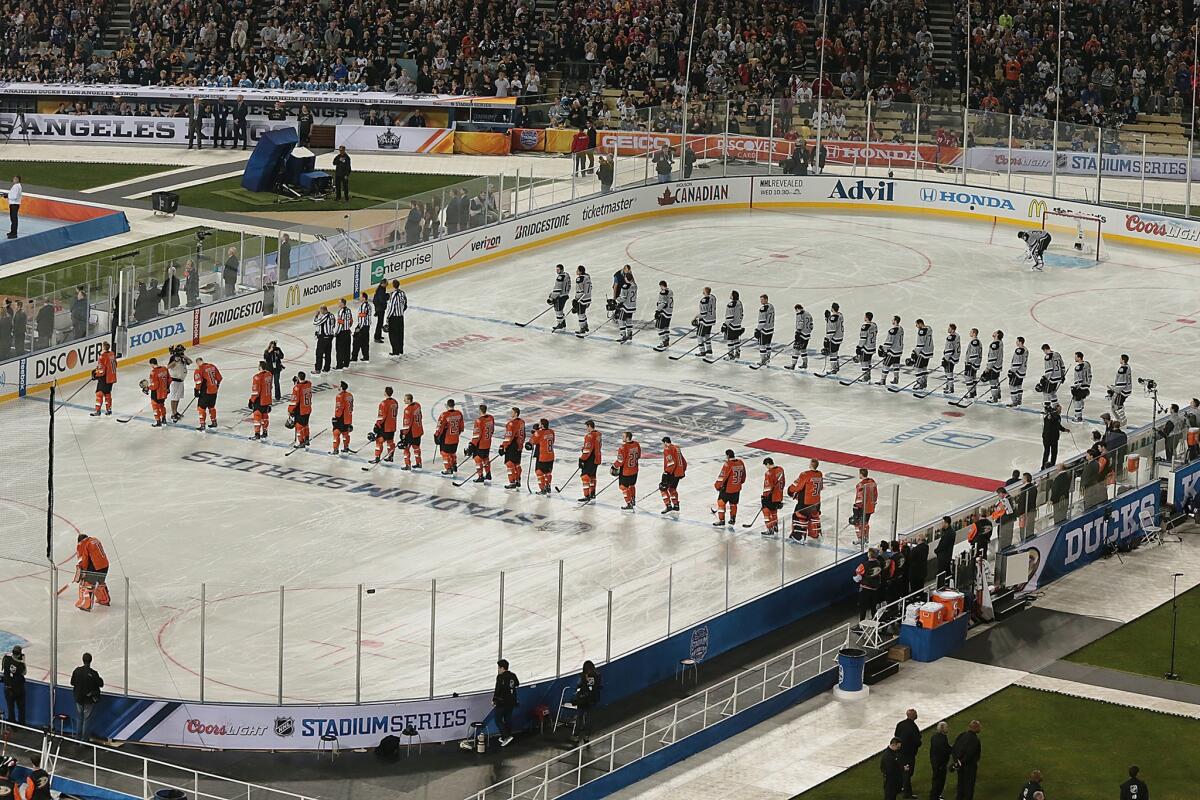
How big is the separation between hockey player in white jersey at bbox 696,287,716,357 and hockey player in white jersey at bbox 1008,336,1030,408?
542 cm

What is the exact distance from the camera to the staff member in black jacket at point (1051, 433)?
1222 inches

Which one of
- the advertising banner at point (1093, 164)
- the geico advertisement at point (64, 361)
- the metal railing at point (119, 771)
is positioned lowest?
the metal railing at point (119, 771)

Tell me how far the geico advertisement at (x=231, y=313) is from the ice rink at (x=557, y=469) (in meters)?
0.35

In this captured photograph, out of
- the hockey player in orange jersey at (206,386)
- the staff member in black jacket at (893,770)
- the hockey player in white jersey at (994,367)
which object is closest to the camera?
the staff member in black jacket at (893,770)

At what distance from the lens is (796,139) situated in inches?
1902

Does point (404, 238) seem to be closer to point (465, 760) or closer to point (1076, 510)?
point (1076, 510)

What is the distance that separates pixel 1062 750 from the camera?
72.2ft

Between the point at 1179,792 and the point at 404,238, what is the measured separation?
2364 centimetres

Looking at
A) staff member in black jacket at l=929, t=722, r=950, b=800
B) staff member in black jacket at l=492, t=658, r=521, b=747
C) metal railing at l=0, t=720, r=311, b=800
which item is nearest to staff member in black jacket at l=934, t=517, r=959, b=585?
staff member in black jacket at l=929, t=722, r=950, b=800

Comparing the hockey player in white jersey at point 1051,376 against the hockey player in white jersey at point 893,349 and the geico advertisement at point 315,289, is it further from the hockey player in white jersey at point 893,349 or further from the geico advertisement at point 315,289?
the geico advertisement at point 315,289

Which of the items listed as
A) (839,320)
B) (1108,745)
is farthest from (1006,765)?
(839,320)

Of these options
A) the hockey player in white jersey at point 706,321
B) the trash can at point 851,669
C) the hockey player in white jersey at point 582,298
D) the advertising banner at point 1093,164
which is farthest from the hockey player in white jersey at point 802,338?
the trash can at point 851,669

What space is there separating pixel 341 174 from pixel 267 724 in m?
28.8

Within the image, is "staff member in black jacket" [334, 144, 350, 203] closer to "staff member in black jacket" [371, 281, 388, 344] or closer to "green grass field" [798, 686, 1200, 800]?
"staff member in black jacket" [371, 281, 388, 344]
